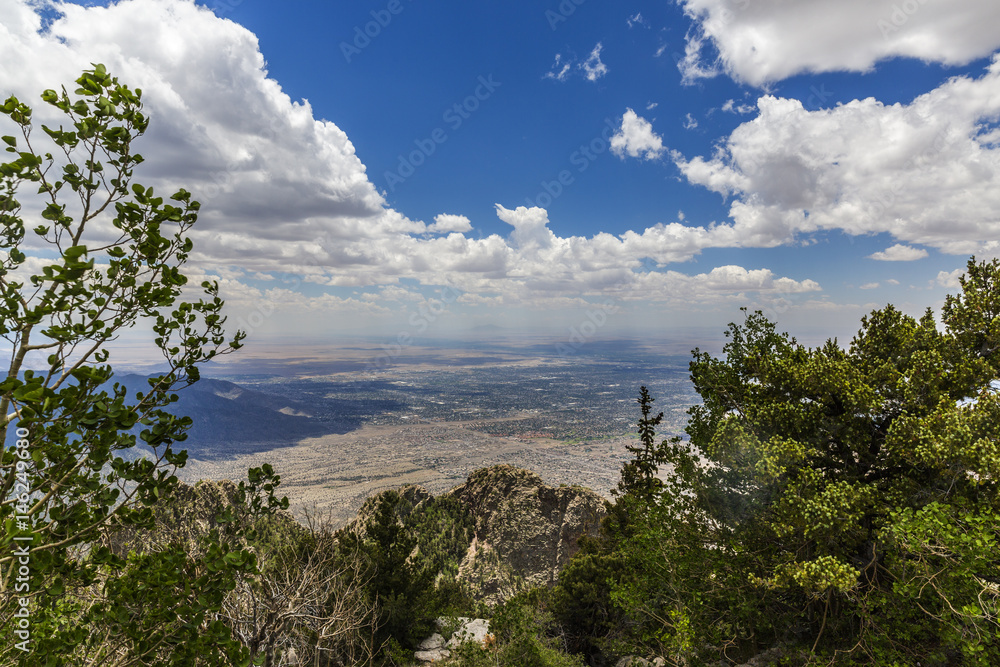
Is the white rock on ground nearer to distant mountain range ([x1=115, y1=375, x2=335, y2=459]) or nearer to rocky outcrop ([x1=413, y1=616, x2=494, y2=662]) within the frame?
rocky outcrop ([x1=413, y1=616, x2=494, y2=662])

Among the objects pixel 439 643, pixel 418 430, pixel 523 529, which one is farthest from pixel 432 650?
pixel 418 430

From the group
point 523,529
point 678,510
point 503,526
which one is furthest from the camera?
point 503,526

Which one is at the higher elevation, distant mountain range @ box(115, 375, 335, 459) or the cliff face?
the cliff face

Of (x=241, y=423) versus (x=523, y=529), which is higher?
(x=523, y=529)

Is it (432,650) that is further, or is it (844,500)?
(432,650)

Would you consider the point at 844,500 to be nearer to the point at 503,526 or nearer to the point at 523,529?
the point at 523,529

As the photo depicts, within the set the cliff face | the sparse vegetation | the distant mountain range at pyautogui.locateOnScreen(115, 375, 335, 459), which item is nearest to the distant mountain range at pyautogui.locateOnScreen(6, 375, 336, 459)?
the distant mountain range at pyautogui.locateOnScreen(115, 375, 335, 459)

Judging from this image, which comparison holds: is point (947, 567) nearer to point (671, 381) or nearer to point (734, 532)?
point (734, 532)

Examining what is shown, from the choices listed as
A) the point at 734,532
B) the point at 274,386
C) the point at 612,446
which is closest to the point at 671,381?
the point at 612,446
